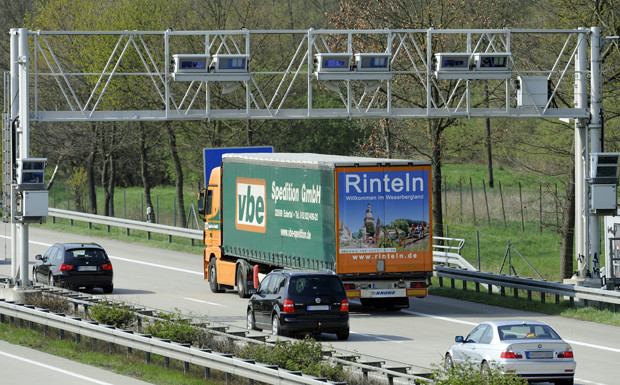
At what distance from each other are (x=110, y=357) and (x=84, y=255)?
11.3m

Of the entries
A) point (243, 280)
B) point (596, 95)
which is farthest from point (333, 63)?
point (596, 95)

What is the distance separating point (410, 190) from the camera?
92.0 feet

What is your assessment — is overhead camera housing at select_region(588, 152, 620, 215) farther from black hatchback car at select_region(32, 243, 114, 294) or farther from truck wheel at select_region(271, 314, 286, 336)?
black hatchback car at select_region(32, 243, 114, 294)

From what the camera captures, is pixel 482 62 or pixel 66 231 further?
pixel 66 231

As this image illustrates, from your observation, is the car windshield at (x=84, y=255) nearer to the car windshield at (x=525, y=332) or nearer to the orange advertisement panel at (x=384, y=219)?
the orange advertisement panel at (x=384, y=219)

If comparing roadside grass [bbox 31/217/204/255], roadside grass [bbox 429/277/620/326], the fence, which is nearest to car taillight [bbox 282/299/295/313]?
roadside grass [bbox 429/277/620/326]

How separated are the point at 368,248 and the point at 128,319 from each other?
22.8 feet

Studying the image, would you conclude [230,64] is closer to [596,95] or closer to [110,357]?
[596,95]

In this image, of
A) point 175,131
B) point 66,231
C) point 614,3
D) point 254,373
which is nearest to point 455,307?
point 614,3

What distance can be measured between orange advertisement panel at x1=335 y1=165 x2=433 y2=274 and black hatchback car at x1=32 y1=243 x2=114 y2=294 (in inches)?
321

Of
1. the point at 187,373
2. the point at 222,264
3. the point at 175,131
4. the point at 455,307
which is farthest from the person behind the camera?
the point at 175,131

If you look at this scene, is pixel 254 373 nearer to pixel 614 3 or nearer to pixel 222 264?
pixel 222 264

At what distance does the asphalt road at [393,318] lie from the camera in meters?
22.2

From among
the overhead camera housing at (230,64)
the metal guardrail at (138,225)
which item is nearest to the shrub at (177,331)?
the overhead camera housing at (230,64)
